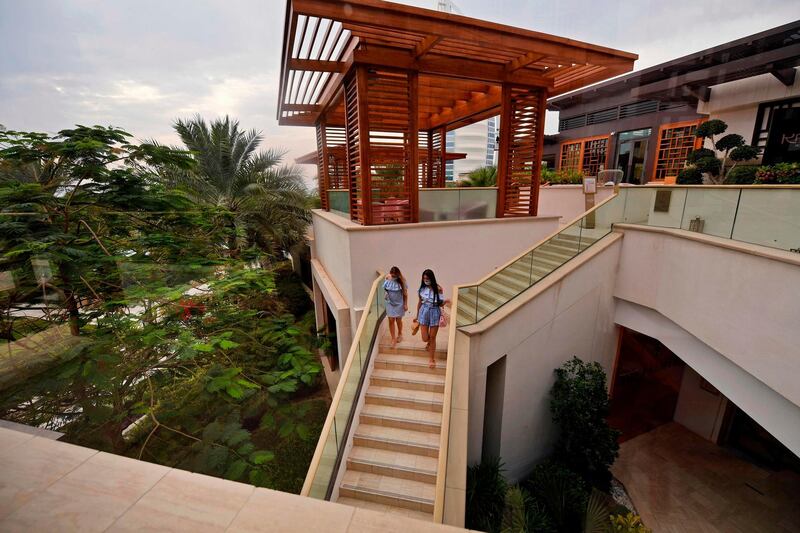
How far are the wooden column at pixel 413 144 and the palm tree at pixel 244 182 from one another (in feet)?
20.3

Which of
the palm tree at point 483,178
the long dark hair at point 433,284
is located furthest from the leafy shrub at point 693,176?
the long dark hair at point 433,284

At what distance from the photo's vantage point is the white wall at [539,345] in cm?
633

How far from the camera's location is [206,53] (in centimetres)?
500

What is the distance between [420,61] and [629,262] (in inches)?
267

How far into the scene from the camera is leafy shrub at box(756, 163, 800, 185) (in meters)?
7.69

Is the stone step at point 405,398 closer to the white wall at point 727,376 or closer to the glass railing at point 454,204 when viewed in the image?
the glass railing at point 454,204

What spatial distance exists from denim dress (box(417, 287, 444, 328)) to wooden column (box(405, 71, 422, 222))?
2.47 metres

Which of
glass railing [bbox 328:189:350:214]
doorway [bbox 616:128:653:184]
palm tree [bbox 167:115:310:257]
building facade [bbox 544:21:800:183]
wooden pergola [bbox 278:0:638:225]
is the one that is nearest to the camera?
wooden pergola [bbox 278:0:638:225]

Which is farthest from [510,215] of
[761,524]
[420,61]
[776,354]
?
[761,524]

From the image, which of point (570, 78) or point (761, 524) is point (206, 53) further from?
point (761, 524)

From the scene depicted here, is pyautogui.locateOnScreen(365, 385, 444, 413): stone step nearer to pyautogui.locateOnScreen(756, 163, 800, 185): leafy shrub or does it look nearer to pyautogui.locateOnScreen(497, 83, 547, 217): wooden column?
pyautogui.locateOnScreen(497, 83, 547, 217): wooden column

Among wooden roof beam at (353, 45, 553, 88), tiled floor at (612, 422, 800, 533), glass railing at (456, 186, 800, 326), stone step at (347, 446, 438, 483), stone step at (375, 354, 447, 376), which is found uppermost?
wooden roof beam at (353, 45, 553, 88)

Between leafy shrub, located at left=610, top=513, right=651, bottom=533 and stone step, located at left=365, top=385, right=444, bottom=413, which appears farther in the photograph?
leafy shrub, located at left=610, top=513, right=651, bottom=533

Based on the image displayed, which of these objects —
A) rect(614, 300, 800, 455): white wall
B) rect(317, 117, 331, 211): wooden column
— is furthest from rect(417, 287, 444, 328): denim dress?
rect(317, 117, 331, 211): wooden column
